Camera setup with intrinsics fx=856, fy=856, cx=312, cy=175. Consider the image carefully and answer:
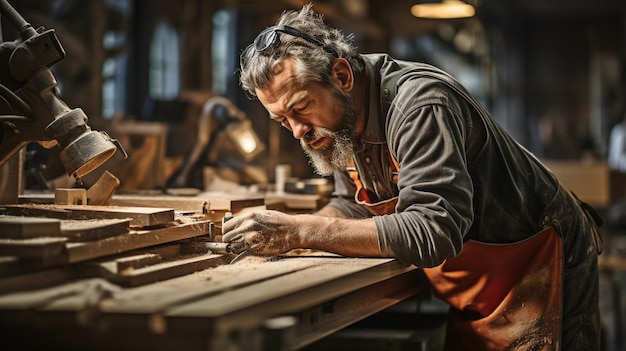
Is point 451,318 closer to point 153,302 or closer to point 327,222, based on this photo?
point 327,222

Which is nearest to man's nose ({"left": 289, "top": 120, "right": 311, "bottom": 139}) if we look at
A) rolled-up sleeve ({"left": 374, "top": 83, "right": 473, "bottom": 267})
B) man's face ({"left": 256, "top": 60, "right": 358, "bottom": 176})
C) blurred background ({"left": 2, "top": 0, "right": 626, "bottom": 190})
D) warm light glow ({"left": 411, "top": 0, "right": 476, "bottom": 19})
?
man's face ({"left": 256, "top": 60, "right": 358, "bottom": 176})

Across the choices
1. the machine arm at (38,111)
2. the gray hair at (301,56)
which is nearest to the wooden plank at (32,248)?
the machine arm at (38,111)

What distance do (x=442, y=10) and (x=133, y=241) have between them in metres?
3.69

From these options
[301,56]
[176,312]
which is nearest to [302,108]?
[301,56]

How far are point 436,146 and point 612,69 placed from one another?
1546 cm

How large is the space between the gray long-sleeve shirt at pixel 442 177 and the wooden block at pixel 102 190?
2.89ft

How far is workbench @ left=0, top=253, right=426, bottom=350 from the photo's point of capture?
5.62 ft

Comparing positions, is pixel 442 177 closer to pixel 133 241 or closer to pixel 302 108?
pixel 302 108

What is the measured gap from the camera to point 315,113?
2916 mm

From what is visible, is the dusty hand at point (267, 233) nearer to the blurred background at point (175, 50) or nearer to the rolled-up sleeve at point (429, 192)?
the rolled-up sleeve at point (429, 192)

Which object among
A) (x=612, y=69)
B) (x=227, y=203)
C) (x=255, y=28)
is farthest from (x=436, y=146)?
(x=612, y=69)

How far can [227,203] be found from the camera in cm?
307

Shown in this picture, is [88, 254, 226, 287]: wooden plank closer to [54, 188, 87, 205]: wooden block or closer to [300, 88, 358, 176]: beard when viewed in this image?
[54, 188, 87, 205]: wooden block

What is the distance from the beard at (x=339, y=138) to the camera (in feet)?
9.66
